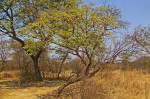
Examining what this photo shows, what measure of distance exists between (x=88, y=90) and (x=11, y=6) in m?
10.8

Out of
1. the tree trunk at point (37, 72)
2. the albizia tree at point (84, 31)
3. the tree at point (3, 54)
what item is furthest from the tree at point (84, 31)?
the tree at point (3, 54)

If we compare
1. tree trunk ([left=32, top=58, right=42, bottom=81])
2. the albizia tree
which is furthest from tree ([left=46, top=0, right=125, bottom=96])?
tree trunk ([left=32, top=58, right=42, bottom=81])

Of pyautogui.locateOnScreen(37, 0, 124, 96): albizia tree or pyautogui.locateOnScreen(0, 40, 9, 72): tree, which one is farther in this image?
pyautogui.locateOnScreen(0, 40, 9, 72): tree

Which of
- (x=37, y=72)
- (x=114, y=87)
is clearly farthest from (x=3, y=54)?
(x=114, y=87)

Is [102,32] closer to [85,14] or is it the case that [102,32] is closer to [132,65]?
[85,14]

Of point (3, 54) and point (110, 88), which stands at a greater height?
point (3, 54)

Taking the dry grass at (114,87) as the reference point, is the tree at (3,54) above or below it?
above

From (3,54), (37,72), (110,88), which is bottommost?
(110,88)

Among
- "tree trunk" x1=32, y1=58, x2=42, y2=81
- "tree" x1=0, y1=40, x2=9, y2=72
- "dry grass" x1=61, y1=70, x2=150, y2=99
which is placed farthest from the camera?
"tree" x1=0, y1=40, x2=9, y2=72

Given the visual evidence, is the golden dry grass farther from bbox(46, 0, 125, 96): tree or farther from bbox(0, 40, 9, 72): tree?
bbox(0, 40, 9, 72): tree

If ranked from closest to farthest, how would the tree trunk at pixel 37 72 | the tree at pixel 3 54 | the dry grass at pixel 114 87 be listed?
the dry grass at pixel 114 87 < the tree trunk at pixel 37 72 < the tree at pixel 3 54

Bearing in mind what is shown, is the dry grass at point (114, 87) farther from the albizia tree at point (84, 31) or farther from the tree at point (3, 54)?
the tree at point (3, 54)

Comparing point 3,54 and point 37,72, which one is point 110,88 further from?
point 3,54

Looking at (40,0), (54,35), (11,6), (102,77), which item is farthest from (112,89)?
(11,6)
